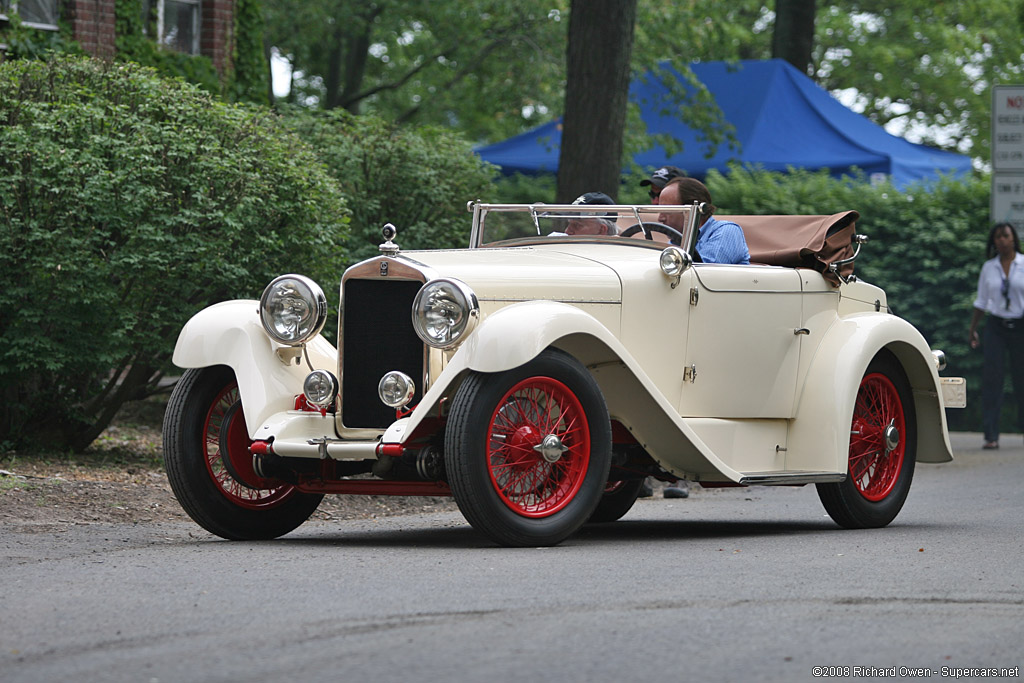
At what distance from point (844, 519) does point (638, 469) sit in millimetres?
1329

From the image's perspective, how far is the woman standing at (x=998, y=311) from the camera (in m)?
15.0

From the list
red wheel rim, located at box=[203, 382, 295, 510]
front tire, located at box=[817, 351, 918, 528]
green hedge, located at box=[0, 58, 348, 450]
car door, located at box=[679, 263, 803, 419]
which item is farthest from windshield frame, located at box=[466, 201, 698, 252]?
green hedge, located at box=[0, 58, 348, 450]

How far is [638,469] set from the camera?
780 centimetres

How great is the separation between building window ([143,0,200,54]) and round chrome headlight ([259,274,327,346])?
9.11 meters

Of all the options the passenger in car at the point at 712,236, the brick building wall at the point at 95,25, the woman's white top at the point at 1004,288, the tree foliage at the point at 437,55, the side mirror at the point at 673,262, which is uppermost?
the tree foliage at the point at 437,55

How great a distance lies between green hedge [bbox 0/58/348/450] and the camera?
977 centimetres

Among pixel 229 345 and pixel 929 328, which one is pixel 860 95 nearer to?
pixel 929 328

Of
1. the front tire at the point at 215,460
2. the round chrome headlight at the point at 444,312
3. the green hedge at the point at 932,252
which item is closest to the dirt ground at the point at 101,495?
the front tire at the point at 215,460

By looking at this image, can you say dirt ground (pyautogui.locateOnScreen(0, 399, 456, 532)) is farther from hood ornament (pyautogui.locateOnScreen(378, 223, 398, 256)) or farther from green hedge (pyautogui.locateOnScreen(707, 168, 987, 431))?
green hedge (pyautogui.locateOnScreen(707, 168, 987, 431))

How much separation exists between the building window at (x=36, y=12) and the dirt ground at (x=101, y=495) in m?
4.55

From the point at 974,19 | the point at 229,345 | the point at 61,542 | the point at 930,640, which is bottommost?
the point at 61,542

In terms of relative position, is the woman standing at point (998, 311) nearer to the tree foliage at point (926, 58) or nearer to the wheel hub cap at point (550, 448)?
the wheel hub cap at point (550, 448)

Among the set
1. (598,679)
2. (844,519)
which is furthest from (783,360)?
(598,679)

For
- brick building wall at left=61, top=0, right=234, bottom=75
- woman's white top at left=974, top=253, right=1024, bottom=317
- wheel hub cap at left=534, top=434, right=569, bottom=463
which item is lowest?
wheel hub cap at left=534, top=434, right=569, bottom=463
